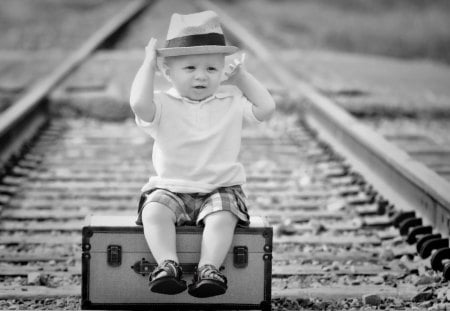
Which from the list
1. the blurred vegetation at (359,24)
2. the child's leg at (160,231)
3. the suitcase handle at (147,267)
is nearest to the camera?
the child's leg at (160,231)

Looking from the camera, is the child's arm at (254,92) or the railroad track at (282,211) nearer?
the child's arm at (254,92)

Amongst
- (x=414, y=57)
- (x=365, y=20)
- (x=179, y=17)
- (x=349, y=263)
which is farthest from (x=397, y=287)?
(x=365, y=20)

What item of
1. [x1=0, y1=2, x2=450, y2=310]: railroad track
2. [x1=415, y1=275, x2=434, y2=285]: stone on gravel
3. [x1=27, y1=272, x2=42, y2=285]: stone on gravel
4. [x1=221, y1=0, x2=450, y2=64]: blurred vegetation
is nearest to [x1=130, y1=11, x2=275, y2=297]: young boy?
[x1=0, y1=2, x2=450, y2=310]: railroad track

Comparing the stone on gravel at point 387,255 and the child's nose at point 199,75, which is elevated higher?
the child's nose at point 199,75

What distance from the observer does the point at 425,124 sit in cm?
848

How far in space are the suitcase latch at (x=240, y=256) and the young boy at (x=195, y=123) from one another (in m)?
0.08

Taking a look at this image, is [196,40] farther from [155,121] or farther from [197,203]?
[197,203]

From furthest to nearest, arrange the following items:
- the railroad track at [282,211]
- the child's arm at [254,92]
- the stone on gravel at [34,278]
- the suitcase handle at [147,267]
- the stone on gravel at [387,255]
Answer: the stone on gravel at [387,255] → the stone on gravel at [34,278] → the railroad track at [282,211] → the child's arm at [254,92] → the suitcase handle at [147,267]

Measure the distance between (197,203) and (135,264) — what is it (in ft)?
1.08

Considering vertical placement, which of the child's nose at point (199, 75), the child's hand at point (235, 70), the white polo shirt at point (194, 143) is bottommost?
the white polo shirt at point (194, 143)

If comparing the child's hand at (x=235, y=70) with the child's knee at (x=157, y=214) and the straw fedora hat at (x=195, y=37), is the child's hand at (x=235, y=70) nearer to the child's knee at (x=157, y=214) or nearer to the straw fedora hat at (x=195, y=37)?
the straw fedora hat at (x=195, y=37)

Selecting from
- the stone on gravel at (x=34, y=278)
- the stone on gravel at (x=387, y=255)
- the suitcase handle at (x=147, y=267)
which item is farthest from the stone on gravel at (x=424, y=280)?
the stone on gravel at (x=34, y=278)

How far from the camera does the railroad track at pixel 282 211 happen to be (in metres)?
3.83

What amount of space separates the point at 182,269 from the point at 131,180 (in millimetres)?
2653
